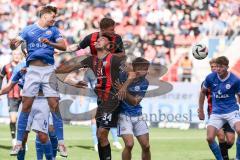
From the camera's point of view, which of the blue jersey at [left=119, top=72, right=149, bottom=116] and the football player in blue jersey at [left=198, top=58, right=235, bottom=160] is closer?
the blue jersey at [left=119, top=72, right=149, bottom=116]

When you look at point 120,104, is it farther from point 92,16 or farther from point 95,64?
point 92,16

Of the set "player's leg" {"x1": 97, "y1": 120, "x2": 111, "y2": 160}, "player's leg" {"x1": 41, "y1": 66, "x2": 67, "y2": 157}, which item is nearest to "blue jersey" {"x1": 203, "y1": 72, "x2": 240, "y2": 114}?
"player's leg" {"x1": 97, "y1": 120, "x2": 111, "y2": 160}

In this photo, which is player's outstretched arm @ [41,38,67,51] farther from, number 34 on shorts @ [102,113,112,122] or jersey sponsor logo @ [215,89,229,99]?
jersey sponsor logo @ [215,89,229,99]

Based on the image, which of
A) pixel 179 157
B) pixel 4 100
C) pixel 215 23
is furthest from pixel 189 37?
pixel 179 157

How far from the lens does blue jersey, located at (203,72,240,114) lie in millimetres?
14320

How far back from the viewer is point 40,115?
13.3 meters

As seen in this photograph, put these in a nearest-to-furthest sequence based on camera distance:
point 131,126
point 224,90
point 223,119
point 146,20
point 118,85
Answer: point 118,85
point 131,126
point 224,90
point 223,119
point 146,20

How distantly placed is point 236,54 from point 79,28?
769cm

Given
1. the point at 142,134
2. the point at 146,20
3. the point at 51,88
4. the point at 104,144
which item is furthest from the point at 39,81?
the point at 146,20

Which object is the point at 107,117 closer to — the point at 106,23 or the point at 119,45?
the point at 119,45

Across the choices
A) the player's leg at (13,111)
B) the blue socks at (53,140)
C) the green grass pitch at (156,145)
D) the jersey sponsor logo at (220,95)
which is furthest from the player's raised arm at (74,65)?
the player's leg at (13,111)

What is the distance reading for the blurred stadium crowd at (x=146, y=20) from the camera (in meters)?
31.0

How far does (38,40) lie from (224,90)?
3.55 m

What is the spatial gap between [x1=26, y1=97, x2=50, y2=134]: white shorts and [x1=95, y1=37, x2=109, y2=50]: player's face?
1.43 meters
